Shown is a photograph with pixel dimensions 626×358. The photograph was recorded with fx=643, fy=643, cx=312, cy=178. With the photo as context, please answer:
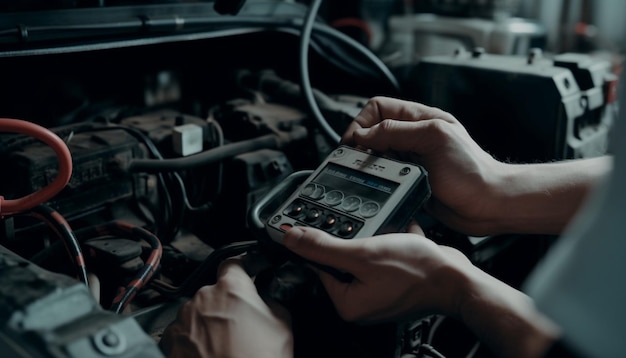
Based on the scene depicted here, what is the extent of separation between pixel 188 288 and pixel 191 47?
549mm

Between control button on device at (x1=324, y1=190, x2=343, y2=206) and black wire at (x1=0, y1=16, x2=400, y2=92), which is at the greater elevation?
black wire at (x1=0, y1=16, x2=400, y2=92)

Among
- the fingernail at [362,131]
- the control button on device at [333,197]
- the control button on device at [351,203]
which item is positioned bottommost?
the control button on device at [333,197]

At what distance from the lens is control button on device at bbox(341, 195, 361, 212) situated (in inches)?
28.3

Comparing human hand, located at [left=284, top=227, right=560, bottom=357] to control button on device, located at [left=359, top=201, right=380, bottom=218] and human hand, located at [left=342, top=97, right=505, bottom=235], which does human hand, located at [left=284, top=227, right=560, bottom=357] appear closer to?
control button on device, located at [left=359, top=201, right=380, bottom=218]

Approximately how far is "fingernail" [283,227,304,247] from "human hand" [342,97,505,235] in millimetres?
188

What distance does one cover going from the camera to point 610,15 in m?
2.68

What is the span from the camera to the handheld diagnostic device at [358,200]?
2.30 feet

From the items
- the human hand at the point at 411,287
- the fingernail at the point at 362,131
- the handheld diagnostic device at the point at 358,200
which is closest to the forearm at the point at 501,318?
the human hand at the point at 411,287

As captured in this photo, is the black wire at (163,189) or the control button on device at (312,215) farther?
the black wire at (163,189)

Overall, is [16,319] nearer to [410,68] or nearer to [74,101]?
[74,101]

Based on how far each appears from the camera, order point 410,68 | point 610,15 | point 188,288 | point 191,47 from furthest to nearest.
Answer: point 610,15 → point 410,68 → point 191,47 → point 188,288

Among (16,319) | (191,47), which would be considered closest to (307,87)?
(191,47)

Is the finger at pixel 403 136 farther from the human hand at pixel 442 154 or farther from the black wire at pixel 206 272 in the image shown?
the black wire at pixel 206 272

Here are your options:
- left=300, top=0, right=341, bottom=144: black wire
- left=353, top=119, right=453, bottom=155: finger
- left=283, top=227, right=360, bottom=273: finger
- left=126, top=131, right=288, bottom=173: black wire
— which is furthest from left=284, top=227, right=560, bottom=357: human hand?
left=300, top=0, right=341, bottom=144: black wire
